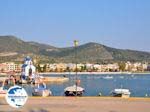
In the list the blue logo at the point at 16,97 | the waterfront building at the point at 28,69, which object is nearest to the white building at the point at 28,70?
the waterfront building at the point at 28,69

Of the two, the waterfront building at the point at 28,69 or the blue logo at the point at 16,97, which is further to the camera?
the waterfront building at the point at 28,69

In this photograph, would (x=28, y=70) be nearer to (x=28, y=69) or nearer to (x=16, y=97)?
(x=28, y=69)

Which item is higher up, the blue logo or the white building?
the white building

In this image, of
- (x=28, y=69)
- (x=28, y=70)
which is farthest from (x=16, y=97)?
(x=28, y=70)

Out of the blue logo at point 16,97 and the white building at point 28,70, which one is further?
the white building at point 28,70

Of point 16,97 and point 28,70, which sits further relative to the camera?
point 28,70

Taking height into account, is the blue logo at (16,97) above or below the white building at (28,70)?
below

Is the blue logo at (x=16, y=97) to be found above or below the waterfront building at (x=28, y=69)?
below

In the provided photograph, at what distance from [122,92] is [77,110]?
3765 centimetres

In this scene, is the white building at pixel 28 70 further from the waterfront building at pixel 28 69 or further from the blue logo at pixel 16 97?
the blue logo at pixel 16 97

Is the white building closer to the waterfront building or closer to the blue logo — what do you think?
the waterfront building

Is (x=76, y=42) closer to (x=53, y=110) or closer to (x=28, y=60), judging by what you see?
(x=53, y=110)

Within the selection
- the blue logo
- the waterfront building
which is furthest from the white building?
the blue logo

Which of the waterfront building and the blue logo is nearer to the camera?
the blue logo
